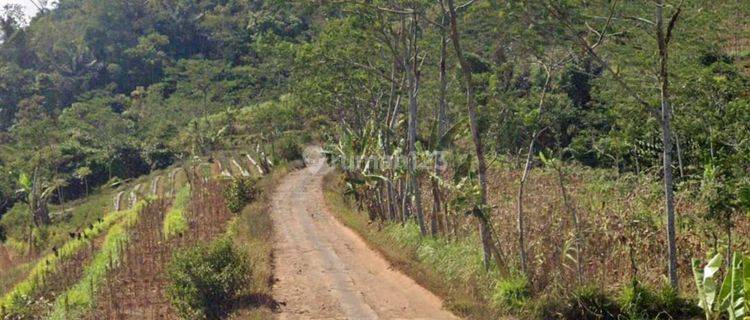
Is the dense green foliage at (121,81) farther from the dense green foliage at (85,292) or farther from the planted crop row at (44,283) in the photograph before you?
the dense green foliage at (85,292)

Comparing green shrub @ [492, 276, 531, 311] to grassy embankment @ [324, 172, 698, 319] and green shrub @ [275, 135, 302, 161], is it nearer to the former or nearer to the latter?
grassy embankment @ [324, 172, 698, 319]

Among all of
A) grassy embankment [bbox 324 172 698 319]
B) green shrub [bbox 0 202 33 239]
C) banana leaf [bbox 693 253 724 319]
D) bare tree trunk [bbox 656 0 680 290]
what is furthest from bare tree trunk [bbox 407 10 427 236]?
green shrub [bbox 0 202 33 239]

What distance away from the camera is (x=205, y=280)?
981cm

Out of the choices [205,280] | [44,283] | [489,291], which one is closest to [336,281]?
[205,280]

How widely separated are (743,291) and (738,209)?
5.26 feet

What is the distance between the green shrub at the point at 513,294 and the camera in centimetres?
881

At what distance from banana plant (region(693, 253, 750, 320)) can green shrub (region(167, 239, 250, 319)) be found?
6.05 metres

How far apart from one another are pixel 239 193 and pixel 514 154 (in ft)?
32.1

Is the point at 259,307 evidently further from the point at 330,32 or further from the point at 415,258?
the point at 330,32

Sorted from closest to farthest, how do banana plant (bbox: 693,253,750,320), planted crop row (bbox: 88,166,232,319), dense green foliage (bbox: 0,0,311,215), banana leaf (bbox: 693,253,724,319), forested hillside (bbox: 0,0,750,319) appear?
banana plant (bbox: 693,253,750,320)
banana leaf (bbox: 693,253,724,319)
forested hillside (bbox: 0,0,750,319)
planted crop row (bbox: 88,166,232,319)
dense green foliage (bbox: 0,0,311,215)

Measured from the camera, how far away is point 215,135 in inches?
1596

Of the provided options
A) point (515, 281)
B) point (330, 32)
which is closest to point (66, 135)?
point (330, 32)

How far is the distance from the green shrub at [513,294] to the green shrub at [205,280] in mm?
3685

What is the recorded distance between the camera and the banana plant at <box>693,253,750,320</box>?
624cm
